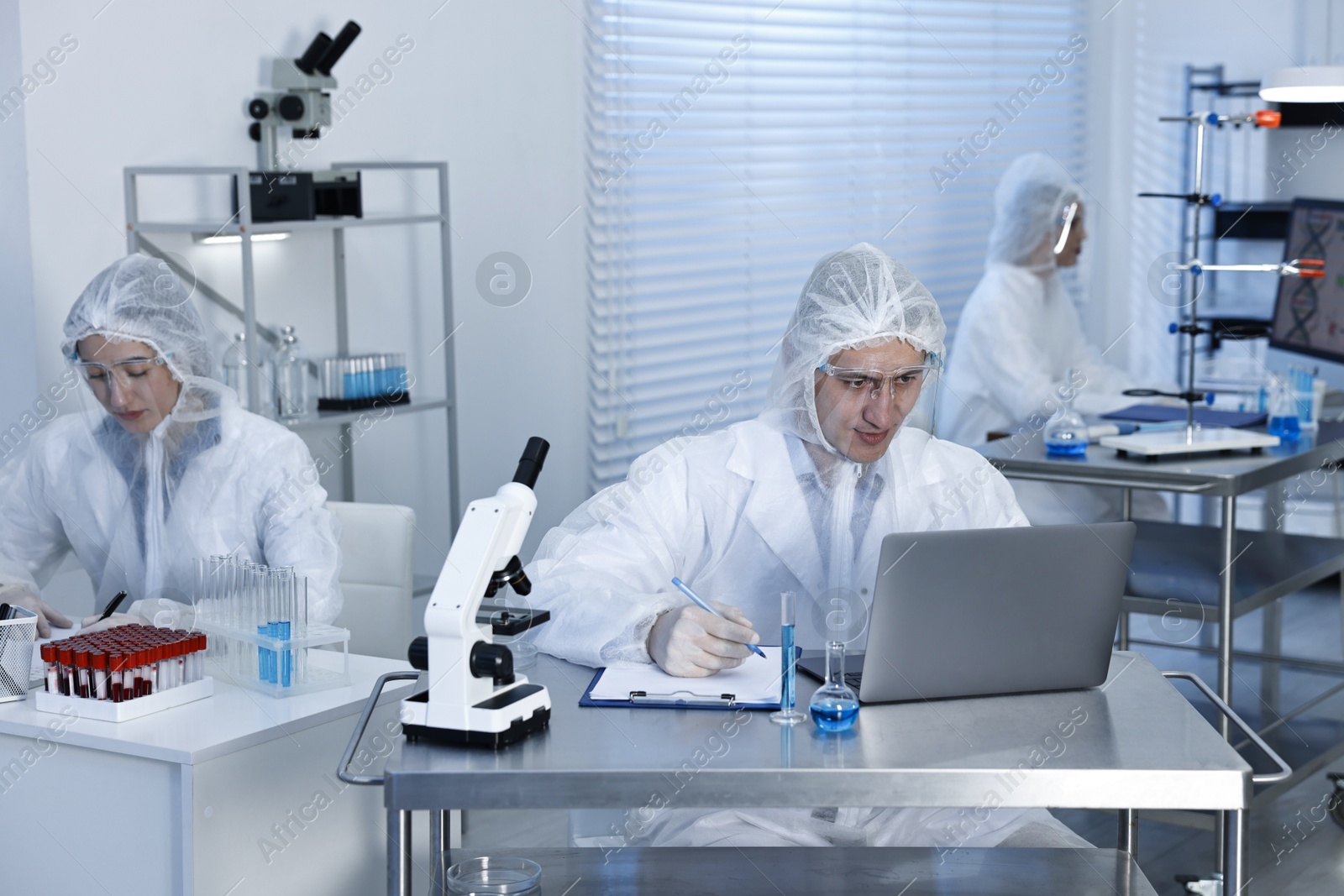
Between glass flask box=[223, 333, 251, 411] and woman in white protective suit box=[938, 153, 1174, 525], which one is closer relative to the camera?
glass flask box=[223, 333, 251, 411]

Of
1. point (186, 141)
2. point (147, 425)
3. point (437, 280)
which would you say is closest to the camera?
point (147, 425)

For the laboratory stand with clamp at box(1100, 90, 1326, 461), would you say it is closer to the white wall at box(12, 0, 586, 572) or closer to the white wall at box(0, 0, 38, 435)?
the white wall at box(12, 0, 586, 572)

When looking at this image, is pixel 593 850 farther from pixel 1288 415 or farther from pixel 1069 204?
pixel 1069 204

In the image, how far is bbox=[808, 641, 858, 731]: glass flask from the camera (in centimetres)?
146

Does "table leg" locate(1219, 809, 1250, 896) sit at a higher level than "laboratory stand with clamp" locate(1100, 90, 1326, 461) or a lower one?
lower

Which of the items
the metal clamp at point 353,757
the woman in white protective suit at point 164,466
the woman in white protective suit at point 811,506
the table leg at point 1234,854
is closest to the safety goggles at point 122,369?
the woman in white protective suit at point 164,466

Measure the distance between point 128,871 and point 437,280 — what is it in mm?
2294

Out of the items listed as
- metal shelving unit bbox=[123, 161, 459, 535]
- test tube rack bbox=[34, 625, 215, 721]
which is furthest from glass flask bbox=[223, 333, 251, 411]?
test tube rack bbox=[34, 625, 215, 721]

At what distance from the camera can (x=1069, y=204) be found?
425 centimetres

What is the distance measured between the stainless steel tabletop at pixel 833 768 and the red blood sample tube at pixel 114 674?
0.68m

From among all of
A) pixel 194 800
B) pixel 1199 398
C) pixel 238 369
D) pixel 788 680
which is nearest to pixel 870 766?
pixel 788 680

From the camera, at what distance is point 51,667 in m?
1.95

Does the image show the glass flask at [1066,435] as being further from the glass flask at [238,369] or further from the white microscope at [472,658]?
the white microscope at [472,658]

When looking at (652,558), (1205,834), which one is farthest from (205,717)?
(1205,834)
